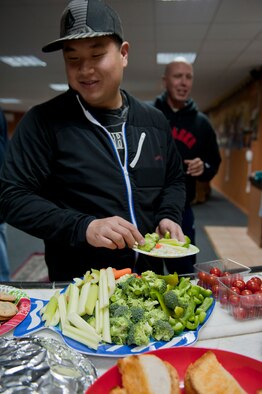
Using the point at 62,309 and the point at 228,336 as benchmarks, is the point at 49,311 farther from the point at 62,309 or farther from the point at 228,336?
the point at 228,336

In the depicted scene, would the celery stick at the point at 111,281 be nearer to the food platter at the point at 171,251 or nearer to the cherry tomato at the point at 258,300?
the food platter at the point at 171,251

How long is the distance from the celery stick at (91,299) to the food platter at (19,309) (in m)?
0.18

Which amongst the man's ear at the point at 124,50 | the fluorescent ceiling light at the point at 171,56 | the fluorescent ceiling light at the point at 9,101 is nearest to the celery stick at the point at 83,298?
the man's ear at the point at 124,50

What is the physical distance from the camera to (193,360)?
792 mm

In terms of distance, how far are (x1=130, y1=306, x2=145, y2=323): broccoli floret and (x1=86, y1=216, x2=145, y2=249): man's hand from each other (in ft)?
0.83

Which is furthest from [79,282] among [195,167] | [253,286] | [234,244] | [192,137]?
[234,244]

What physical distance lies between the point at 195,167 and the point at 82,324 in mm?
1768

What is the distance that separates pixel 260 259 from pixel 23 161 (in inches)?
159

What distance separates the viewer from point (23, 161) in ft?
4.51

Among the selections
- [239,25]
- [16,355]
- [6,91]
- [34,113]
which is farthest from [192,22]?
[6,91]

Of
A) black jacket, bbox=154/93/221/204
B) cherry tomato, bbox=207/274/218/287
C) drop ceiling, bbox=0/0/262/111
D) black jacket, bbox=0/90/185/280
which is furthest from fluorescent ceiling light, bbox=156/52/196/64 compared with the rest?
cherry tomato, bbox=207/274/218/287

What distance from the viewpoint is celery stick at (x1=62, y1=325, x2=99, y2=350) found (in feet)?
2.95

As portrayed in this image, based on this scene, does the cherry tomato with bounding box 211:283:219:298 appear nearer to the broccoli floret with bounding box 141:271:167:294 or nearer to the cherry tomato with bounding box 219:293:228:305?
the cherry tomato with bounding box 219:293:228:305

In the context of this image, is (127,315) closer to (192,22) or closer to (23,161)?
(23,161)
